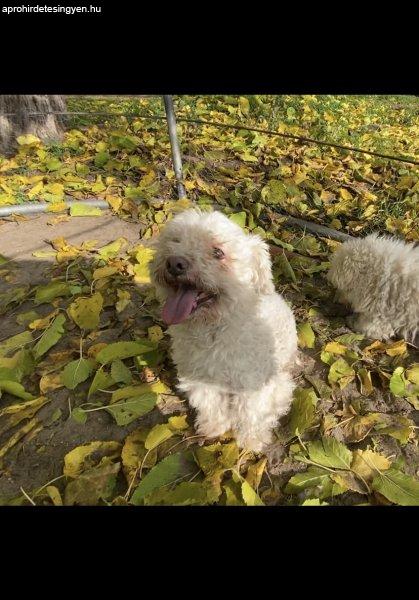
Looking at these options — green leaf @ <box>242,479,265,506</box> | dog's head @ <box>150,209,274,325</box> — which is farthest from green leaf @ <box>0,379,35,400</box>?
green leaf @ <box>242,479,265,506</box>

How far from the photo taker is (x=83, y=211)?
4684 mm

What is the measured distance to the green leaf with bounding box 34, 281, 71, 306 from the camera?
3.55 metres

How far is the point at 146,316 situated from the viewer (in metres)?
3.50

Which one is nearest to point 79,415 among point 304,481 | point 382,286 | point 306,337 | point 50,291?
point 50,291

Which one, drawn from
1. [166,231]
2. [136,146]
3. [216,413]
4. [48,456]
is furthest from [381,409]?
[136,146]

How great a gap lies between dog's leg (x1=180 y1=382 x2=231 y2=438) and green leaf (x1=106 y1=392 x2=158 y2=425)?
0.29 meters

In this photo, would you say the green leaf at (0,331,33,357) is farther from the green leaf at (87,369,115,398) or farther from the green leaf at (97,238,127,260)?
the green leaf at (97,238,127,260)

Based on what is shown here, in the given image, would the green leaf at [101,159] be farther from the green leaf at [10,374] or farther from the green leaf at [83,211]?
the green leaf at [10,374]

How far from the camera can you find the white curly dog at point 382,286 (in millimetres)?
3260

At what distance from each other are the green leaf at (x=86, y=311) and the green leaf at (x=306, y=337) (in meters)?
1.78

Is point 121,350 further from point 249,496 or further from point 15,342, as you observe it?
point 249,496

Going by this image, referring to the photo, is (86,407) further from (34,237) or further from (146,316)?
(34,237)

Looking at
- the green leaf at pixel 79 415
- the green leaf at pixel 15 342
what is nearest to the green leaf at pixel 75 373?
the green leaf at pixel 79 415

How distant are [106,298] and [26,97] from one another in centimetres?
409
